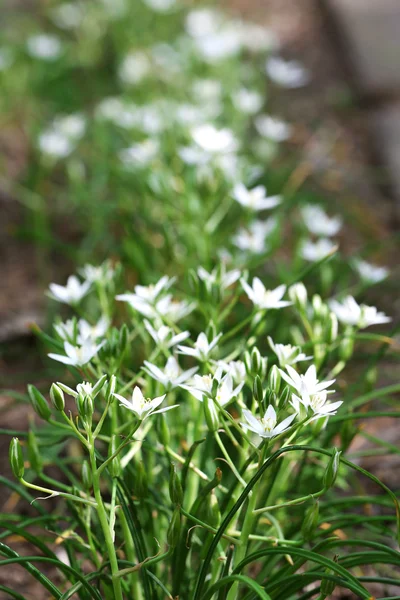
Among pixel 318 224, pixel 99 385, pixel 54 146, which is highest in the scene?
pixel 99 385

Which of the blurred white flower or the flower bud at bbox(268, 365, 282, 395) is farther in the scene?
the blurred white flower

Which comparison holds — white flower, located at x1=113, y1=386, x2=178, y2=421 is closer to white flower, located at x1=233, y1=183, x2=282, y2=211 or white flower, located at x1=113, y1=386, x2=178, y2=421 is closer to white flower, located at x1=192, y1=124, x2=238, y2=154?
white flower, located at x1=233, y1=183, x2=282, y2=211

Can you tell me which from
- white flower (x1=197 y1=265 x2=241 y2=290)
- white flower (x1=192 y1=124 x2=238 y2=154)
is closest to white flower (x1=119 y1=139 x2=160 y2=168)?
white flower (x1=192 y1=124 x2=238 y2=154)

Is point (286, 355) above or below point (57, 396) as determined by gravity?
below

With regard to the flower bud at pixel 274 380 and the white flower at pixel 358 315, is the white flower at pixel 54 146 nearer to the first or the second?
the white flower at pixel 358 315

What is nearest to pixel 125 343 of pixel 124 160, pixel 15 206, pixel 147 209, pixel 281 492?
pixel 281 492

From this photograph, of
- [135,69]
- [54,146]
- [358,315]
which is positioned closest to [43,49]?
[135,69]

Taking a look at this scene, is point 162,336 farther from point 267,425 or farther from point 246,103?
point 246,103
